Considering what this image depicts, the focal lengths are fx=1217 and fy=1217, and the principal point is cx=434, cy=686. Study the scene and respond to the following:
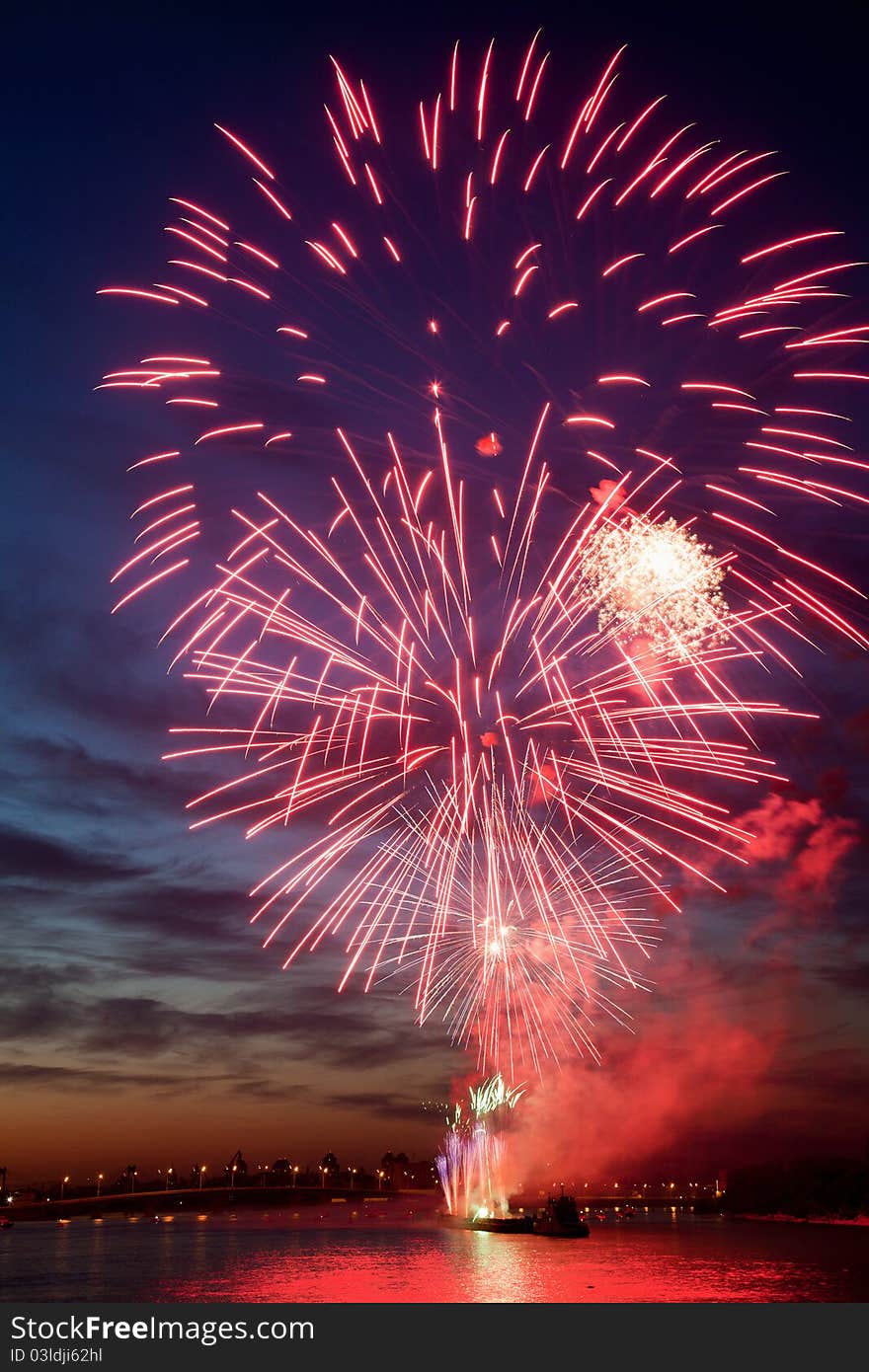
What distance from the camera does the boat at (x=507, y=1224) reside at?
116 metres

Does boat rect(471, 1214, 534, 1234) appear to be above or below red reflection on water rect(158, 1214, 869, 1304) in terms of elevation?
above

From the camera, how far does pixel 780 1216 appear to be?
18575cm

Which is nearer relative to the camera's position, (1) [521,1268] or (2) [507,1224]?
(1) [521,1268]

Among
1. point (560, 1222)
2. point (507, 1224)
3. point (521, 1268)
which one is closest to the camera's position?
point (521, 1268)

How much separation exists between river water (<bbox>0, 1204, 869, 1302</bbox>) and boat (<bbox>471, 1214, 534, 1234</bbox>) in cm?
90

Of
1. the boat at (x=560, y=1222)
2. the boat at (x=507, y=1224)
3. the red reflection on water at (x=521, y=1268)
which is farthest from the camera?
the boat at (x=560, y=1222)

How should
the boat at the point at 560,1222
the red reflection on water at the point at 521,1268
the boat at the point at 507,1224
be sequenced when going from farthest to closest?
the boat at the point at 560,1222 → the boat at the point at 507,1224 → the red reflection on water at the point at 521,1268

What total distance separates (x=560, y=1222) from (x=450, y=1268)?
39313 mm

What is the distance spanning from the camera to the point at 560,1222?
388 feet

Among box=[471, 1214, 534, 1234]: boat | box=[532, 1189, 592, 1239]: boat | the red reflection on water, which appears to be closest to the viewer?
the red reflection on water

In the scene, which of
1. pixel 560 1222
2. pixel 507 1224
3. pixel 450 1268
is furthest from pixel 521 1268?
pixel 560 1222

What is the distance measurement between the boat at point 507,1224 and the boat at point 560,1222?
55.9 inches

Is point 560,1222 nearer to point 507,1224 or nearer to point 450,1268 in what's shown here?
point 507,1224

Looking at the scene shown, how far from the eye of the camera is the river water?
6594cm
